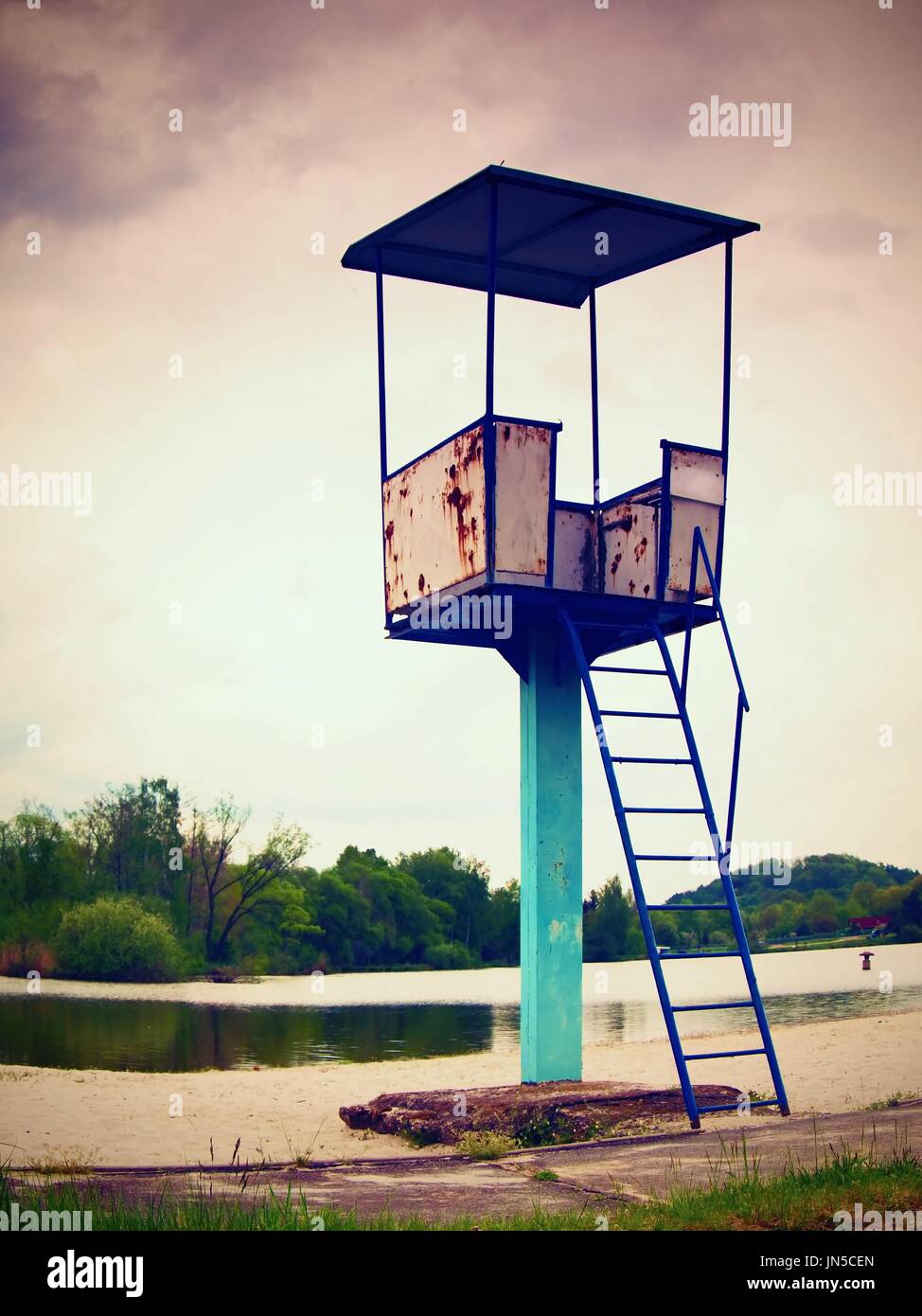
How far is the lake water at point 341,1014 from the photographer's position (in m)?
24.8

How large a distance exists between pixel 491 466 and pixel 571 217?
9.90ft

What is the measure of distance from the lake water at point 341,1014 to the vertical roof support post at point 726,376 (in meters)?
11.6

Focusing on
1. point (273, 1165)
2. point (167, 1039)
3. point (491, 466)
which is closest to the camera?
point (273, 1165)

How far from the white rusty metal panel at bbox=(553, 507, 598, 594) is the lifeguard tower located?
0.01 meters

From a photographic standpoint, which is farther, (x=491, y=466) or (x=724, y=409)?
(x=724, y=409)

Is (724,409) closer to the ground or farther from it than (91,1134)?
farther from it

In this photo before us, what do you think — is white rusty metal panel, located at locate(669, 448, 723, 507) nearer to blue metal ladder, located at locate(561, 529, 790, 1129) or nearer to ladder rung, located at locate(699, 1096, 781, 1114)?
blue metal ladder, located at locate(561, 529, 790, 1129)

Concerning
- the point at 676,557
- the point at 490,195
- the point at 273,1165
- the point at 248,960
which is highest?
the point at 490,195

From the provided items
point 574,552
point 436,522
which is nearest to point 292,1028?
point 574,552

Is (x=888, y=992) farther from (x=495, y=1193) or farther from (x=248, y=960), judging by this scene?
(x=248, y=960)

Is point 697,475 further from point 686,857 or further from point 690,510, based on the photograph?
point 686,857
